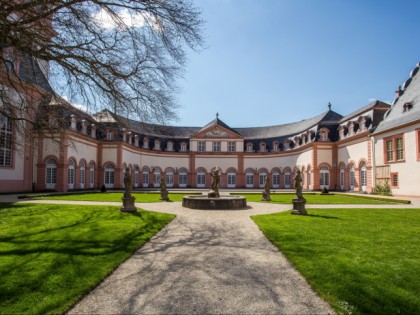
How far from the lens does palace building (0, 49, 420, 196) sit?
1204cm

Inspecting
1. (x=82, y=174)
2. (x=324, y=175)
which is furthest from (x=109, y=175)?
(x=324, y=175)

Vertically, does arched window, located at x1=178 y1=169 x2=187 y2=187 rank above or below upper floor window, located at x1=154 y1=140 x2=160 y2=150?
below

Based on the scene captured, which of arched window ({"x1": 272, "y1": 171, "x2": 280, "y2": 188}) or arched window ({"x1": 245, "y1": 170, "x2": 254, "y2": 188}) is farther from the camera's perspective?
arched window ({"x1": 245, "y1": 170, "x2": 254, "y2": 188})

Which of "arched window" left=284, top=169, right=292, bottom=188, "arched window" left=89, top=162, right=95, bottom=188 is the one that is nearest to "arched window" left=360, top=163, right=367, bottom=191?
"arched window" left=284, top=169, right=292, bottom=188

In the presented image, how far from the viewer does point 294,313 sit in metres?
3.90

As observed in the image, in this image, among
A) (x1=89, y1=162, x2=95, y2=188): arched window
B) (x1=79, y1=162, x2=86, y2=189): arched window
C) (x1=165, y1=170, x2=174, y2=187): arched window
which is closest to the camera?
(x1=79, y1=162, x2=86, y2=189): arched window

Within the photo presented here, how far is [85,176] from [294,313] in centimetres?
3349

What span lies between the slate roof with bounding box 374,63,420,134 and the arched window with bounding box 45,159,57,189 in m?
31.3

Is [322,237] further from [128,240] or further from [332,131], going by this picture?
[332,131]

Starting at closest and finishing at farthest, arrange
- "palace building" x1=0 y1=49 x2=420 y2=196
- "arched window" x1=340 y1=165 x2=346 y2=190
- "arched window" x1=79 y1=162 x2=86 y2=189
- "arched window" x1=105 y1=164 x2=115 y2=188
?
"palace building" x1=0 y1=49 x2=420 y2=196
"arched window" x1=79 y1=162 x2=86 y2=189
"arched window" x1=340 y1=165 x2=346 y2=190
"arched window" x1=105 y1=164 x2=115 y2=188

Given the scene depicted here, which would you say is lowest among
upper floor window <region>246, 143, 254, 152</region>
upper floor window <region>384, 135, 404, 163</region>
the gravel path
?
the gravel path

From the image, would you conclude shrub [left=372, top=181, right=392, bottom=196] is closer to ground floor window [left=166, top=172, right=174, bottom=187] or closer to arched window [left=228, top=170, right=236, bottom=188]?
arched window [left=228, top=170, right=236, bottom=188]

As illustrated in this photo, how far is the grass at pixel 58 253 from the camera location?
4.23m

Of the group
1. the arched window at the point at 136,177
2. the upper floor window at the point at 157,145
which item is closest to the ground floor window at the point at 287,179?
the upper floor window at the point at 157,145
